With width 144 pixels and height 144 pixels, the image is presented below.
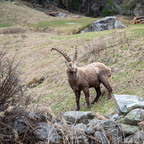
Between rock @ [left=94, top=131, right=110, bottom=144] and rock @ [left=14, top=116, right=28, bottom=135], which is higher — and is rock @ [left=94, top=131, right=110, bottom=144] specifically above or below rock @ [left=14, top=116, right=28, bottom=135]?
below

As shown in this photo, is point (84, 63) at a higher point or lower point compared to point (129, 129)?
lower

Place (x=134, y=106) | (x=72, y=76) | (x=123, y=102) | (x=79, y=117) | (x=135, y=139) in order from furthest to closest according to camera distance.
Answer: (x=72, y=76), (x=123, y=102), (x=134, y=106), (x=79, y=117), (x=135, y=139)

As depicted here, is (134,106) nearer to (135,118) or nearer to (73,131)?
(135,118)

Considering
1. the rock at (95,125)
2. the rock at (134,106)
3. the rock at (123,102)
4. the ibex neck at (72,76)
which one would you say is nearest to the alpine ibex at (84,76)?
the ibex neck at (72,76)

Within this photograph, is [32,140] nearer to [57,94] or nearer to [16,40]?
[57,94]

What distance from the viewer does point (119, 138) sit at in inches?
181

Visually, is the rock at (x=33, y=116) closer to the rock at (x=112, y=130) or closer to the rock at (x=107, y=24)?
the rock at (x=112, y=130)

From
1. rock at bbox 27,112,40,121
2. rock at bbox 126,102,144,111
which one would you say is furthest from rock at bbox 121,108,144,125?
rock at bbox 27,112,40,121

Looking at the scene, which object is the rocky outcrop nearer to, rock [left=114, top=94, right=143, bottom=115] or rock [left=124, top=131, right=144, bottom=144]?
rock [left=124, top=131, right=144, bottom=144]

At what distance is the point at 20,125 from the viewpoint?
15.9 feet

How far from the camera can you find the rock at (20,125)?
15.6ft

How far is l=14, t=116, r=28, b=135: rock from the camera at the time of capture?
4.77 m

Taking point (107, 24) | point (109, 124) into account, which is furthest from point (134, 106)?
point (107, 24)

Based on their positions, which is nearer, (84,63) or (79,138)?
(79,138)
